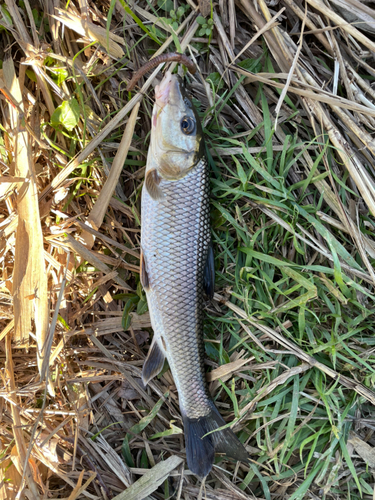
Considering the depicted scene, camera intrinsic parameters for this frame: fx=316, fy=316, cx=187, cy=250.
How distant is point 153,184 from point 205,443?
1.75 meters

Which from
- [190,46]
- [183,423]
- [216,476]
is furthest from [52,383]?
[190,46]

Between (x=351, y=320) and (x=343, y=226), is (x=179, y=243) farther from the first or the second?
(x=351, y=320)

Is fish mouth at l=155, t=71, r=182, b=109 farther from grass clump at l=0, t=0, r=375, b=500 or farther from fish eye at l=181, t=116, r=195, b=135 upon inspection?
grass clump at l=0, t=0, r=375, b=500

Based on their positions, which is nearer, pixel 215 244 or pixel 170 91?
pixel 170 91

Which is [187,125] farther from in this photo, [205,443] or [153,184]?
[205,443]

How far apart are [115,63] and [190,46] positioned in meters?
0.51

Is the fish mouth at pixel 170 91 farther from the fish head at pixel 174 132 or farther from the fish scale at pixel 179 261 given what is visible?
the fish scale at pixel 179 261

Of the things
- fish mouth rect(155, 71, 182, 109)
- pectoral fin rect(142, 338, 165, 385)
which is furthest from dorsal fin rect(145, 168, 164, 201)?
pectoral fin rect(142, 338, 165, 385)

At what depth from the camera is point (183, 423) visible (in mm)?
2152

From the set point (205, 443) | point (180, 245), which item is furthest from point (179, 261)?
point (205, 443)

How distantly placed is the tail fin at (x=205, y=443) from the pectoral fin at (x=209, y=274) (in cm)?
82

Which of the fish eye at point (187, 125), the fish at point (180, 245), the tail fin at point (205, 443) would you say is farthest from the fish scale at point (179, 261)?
the tail fin at point (205, 443)

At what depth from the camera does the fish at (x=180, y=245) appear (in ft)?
6.34

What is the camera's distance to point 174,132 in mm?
1923
